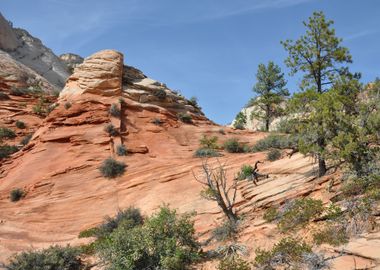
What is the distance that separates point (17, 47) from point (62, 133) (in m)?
40.9

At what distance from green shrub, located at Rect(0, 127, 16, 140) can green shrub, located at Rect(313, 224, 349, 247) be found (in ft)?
105

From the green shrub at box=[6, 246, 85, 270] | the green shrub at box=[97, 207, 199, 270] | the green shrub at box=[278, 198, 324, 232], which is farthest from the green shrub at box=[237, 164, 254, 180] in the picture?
the green shrub at box=[6, 246, 85, 270]

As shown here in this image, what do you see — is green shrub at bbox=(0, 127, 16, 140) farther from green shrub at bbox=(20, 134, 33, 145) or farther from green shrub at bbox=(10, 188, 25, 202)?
green shrub at bbox=(10, 188, 25, 202)

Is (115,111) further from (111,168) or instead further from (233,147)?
(233,147)

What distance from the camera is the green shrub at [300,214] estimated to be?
43.6 ft

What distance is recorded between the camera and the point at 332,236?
38.6 feet

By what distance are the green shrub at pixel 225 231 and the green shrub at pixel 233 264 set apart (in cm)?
187

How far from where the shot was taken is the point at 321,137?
15.6 m

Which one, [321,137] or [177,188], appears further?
[177,188]

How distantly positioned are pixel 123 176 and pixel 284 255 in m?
14.7

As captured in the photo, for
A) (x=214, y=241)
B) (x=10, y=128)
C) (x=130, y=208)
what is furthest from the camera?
(x=10, y=128)

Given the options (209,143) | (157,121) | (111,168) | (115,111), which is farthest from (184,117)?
(111,168)

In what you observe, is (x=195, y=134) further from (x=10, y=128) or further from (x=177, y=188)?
A: (x=10, y=128)

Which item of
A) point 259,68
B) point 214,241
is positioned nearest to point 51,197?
point 214,241
